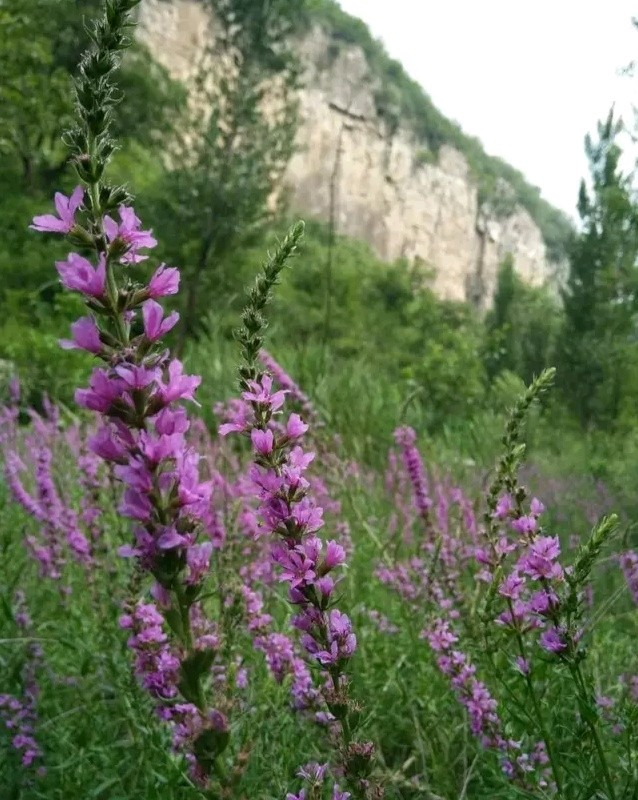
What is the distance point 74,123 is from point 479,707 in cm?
167

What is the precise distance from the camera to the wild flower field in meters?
0.99

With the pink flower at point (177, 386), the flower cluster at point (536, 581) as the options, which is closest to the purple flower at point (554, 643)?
the flower cluster at point (536, 581)

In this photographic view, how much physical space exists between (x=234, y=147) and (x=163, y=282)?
19.5m

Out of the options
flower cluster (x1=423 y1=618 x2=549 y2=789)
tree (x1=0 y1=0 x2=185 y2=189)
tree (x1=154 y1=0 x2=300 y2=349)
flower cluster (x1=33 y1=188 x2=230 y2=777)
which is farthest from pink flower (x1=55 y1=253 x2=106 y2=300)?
tree (x1=154 y1=0 x2=300 y2=349)

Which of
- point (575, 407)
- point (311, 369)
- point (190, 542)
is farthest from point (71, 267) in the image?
point (575, 407)

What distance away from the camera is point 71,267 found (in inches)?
39.6

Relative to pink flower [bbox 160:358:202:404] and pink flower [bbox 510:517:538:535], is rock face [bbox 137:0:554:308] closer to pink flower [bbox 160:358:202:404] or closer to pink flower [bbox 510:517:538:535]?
pink flower [bbox 510:517:538:535]

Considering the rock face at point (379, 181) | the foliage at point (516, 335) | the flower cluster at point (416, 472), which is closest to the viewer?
the flower cluster at point (416, 472)

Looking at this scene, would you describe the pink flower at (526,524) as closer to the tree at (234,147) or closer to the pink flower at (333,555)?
the pink flower at (333,555)

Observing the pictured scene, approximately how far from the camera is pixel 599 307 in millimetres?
19906

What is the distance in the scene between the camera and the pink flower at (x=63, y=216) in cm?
104

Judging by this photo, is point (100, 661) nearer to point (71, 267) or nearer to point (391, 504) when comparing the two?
point (71, 267)

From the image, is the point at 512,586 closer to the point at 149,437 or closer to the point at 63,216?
the point at 149,437

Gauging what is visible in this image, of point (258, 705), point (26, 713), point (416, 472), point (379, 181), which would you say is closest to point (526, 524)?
point (258, 705)
